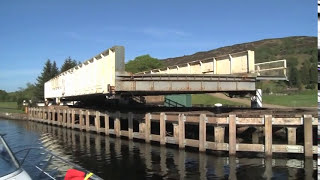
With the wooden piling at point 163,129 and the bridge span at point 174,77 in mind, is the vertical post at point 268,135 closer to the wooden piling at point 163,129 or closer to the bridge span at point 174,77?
the wooden piling at point 163,129

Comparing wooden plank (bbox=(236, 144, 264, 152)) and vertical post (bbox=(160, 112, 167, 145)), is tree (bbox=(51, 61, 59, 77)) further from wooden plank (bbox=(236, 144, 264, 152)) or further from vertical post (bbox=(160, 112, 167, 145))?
wooden plank (bbox=(236, 144, 264, 152))

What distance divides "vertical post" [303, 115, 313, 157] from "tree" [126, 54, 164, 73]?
98843mm

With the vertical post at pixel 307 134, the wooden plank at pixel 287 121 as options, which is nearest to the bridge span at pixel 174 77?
the wooden plank at pixel 287 121

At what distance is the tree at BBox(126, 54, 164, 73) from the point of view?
117 meters

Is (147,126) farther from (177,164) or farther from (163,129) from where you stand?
(177,164)

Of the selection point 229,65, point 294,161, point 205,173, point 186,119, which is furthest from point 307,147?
point 229,65

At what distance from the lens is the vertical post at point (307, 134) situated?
17.5 metres

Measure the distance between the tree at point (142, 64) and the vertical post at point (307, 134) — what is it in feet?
324

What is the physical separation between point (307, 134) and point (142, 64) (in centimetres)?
10098

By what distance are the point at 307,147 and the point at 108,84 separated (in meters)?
12.0

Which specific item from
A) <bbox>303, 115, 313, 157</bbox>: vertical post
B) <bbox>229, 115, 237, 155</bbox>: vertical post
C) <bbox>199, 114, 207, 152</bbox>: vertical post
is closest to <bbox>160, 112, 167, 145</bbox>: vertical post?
<bbox>199, 114, 207, 152</bbox>: vertical post

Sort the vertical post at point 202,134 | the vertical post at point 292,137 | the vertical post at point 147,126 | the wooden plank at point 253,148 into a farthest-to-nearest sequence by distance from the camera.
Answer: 1. the vertical post at point 147,126
2. the vertical post at point 202,134
3. the vertical post at point 292,137
4. the wooden plank at point 253,148

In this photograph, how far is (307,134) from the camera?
17531 millimetres

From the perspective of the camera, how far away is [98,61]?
85.0 feet
